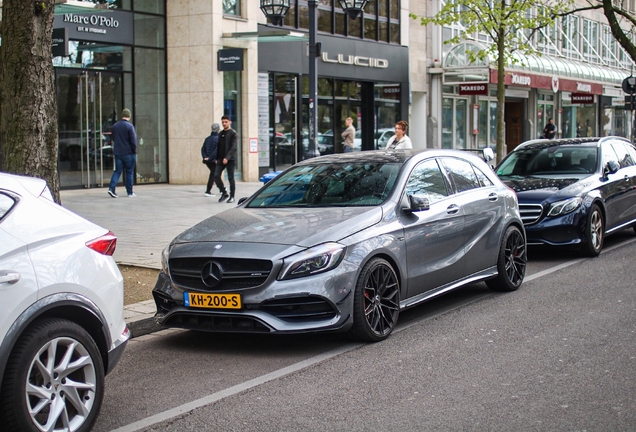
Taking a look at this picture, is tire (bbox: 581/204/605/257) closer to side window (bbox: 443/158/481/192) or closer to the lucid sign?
side window (bbox: 443/158/481/192)

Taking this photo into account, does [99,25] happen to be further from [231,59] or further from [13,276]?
[13,276]

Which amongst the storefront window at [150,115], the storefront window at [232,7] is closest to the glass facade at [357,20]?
the storefront window at [232,7]

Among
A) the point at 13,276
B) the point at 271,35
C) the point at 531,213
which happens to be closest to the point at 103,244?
the point at 13,276

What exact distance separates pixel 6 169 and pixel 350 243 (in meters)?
3.70

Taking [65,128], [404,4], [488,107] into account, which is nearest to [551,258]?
[65,128]

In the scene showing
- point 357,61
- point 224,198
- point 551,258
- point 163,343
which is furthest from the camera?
point 357,61

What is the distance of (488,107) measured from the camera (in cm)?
3962

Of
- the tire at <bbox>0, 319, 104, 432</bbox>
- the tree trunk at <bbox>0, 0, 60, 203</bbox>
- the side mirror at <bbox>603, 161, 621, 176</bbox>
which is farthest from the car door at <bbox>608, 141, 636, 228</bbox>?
the tire at <bbox>0, 319, 104, 432</bbox>

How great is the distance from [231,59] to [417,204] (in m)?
16.6

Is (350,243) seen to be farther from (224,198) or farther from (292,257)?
(224,198)

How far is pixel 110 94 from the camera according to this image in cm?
2253

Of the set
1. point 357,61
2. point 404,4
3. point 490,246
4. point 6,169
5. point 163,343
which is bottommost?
point 163,343

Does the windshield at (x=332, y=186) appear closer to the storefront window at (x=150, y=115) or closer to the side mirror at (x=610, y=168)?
the side mirror at (x=610, y=168)

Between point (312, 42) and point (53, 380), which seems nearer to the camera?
point (53, 380)
